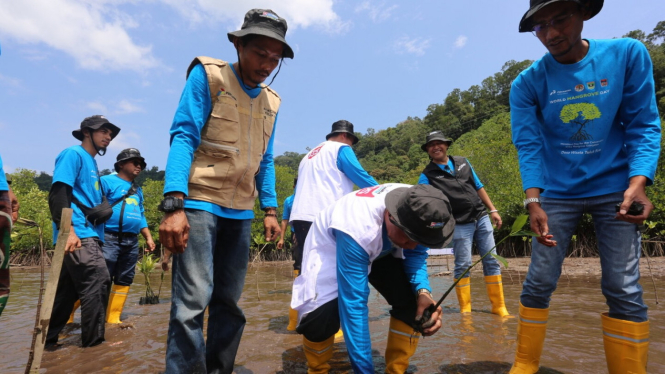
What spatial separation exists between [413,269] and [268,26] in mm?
1813

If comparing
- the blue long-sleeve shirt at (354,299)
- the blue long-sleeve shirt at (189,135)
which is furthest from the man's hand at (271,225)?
the blue long-sleeve shirt at (354,299)

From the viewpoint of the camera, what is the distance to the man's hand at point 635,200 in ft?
6.42

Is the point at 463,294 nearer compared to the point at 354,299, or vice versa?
the point at 354,299

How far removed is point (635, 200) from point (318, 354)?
2.03 metres

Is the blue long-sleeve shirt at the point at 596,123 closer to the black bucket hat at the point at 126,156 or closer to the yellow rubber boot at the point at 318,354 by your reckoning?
the yellow rubber boot at the point at 318,354

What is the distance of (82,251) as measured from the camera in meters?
3.48

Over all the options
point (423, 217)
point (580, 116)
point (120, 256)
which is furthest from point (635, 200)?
point (120, 256)

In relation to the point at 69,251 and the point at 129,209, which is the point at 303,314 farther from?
the point at 129,209

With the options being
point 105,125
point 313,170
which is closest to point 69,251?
point 105,125

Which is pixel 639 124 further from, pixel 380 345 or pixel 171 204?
pixel 171 204

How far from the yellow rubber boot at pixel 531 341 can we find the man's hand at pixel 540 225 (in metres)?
0.43

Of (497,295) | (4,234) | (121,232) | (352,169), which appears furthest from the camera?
(121,232)

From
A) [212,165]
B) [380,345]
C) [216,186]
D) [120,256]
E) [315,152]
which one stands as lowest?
[380,345]

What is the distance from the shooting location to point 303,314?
2.30 meters
